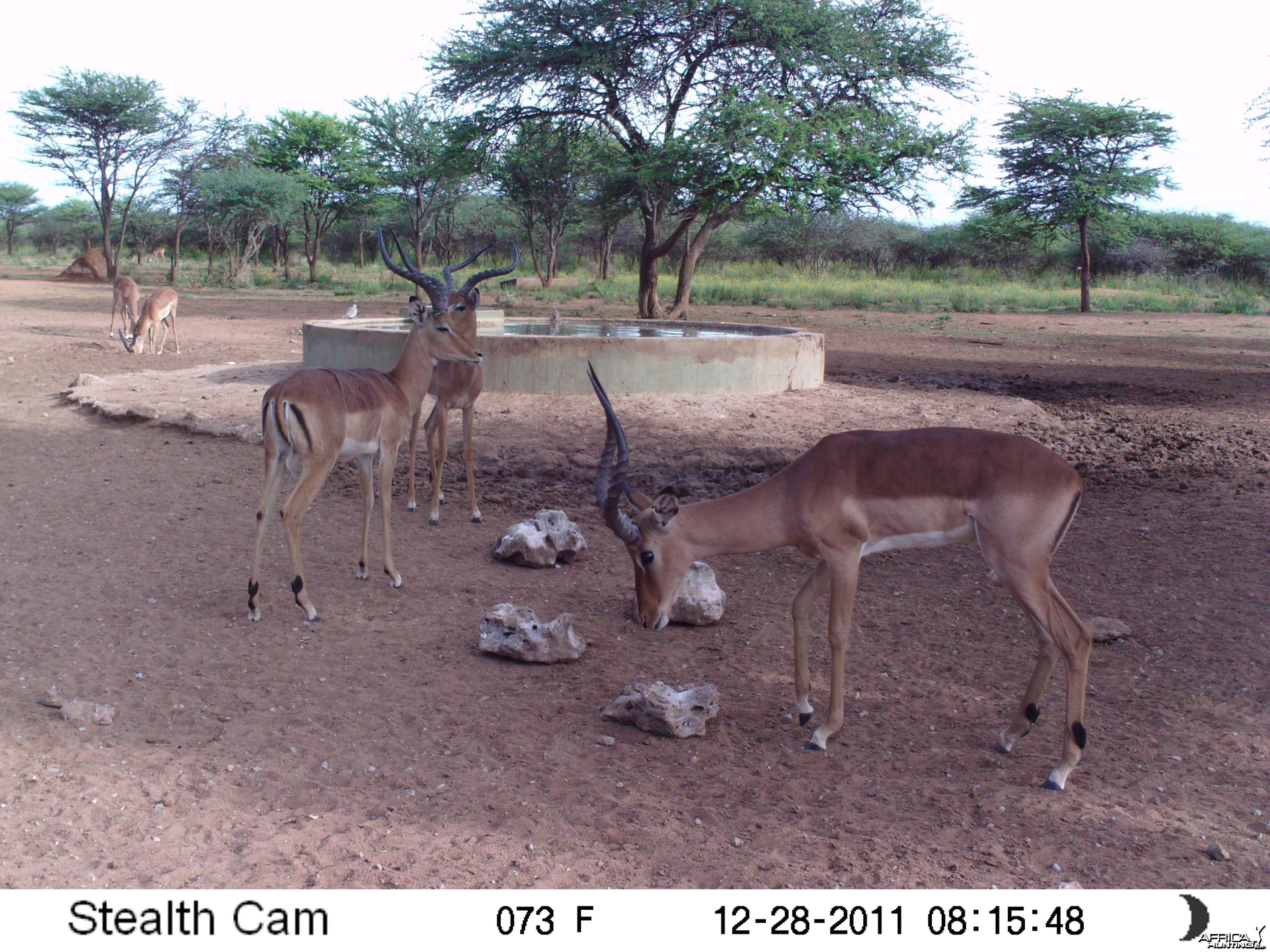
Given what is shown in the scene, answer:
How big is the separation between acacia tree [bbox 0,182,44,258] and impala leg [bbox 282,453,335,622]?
58.9 meters

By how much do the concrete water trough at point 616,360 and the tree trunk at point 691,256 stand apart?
9.09 meters

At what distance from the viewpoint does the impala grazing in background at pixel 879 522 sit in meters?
3.73

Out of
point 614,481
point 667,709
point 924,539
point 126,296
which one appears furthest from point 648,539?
point 126,296

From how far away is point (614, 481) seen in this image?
4117 millimetres

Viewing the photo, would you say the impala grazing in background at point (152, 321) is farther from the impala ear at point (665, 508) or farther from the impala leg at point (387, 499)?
the impala ear at point (665, 508)

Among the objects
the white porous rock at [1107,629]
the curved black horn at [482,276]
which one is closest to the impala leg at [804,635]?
the white porous rock at [1107,629]

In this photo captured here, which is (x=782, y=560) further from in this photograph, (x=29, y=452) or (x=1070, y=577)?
(x=29, y=452)

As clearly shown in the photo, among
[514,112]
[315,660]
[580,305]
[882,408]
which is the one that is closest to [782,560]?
[315,660]

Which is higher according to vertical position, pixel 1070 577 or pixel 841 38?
pixel 841 38

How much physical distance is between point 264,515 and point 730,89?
1560 centimetres

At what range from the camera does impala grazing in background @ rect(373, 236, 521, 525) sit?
6.81 metres

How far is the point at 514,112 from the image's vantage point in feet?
65.0

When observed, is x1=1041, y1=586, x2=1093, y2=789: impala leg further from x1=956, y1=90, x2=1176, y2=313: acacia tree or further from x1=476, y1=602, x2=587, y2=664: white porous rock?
x1=956, y1=90, x2=1176, y2=313: acacia tree

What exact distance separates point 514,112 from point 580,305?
22.0 feet
